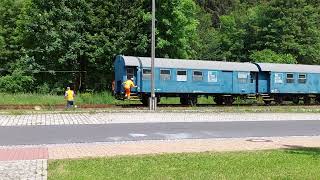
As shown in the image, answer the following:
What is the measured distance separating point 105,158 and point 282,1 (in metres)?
55.4

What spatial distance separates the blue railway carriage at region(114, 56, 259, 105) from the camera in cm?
3353

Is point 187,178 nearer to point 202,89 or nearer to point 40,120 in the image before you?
point 40,120

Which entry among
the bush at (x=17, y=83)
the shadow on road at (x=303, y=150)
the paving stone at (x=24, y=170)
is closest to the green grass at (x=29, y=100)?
the bush at (x=17, y=83)

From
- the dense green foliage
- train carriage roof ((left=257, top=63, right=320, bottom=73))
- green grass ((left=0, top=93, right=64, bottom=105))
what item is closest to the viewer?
green grass ((left=0, top=93, right=64, bottom=105))

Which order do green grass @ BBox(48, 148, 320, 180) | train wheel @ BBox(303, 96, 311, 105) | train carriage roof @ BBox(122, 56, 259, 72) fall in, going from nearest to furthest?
green grass @ BBox(48, 148, 320, 180), train carriage roof @ BBox(122, 56, 259, 72), train wheel @ BBox(303, 96, 311, 105)

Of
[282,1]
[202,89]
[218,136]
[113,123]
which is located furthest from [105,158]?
[282,1]

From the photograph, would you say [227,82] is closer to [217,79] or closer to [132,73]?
[217,79]

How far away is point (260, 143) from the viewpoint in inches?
568

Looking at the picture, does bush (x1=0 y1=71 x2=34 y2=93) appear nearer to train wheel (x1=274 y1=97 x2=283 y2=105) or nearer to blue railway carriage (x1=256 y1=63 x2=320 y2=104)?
blue railway carriage (x1=256 y1=63 x2=320 y2=104)

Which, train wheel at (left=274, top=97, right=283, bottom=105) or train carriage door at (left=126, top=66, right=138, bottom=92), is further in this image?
train wheel at (left=274, top=97, right=283, bottom=105)

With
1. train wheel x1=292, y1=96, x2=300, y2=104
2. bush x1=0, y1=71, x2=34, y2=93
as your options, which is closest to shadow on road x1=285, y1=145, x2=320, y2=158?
train wheel x1=292, y1=96, x2=300, y2=104

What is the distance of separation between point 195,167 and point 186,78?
82.0 ft

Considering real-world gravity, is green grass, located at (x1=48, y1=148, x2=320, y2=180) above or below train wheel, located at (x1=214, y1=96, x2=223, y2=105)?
below

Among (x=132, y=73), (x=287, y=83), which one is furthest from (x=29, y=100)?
(x=287, y=83)
